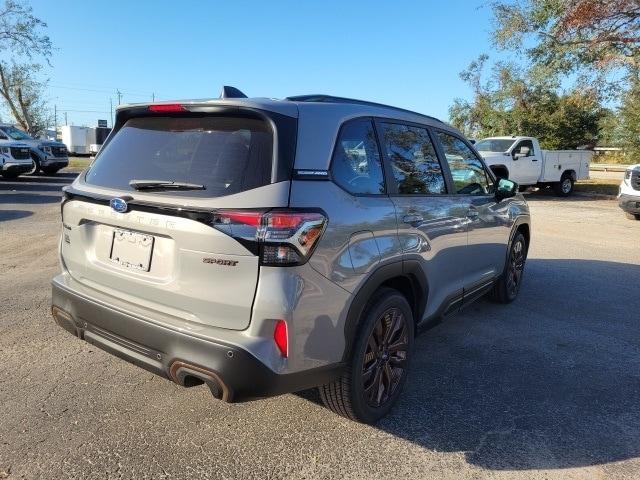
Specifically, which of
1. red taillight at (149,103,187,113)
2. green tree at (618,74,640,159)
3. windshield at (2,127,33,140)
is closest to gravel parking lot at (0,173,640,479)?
red taillight at (149,103,187,113)

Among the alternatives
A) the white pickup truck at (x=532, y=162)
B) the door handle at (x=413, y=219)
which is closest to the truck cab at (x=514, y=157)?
the white pickup truck at (x=532, y=162)

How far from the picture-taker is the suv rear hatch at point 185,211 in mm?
2459

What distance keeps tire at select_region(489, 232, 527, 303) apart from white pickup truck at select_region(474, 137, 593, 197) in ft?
37.0

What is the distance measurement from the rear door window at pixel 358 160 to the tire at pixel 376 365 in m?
0.63

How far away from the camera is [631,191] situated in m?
11.8

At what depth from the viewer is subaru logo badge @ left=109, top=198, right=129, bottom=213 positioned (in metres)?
2.77

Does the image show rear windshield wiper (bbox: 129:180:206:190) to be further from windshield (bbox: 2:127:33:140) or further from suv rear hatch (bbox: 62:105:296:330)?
windshield (bbox: 2:127:33:140)

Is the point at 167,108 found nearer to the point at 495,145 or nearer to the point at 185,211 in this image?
the point at 185,211

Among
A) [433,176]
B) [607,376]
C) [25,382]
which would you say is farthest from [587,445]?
[25,382]

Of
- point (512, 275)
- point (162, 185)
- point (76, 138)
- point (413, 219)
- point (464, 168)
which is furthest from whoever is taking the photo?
point (76, 138)

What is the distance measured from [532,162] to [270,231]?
17.2 metres

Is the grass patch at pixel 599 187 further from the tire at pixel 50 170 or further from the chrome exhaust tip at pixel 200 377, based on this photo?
the chrome exhaust tip at pixel 200 377

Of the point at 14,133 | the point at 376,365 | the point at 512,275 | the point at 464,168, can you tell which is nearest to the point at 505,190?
the point at 464,168

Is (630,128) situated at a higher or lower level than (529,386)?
higher
